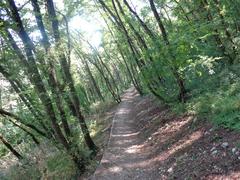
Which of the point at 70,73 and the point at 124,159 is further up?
the point at 70,73

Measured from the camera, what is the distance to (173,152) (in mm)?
10352

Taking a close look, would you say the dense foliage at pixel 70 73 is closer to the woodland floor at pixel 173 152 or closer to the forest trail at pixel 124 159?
the woodland floor at pixel 173 152

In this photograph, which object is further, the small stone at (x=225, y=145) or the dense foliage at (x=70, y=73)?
the dense foliage at (x=70, y=73)

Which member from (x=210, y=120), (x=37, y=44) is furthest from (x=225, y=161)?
(x=37, y=44)

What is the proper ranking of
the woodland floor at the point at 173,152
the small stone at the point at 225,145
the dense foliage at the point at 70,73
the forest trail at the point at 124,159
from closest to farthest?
1. the woodland floor at the point at 173,152
2. the small stone at the point at 225,145
3. the forest trail at the point at 124,159
4. the dense foliage at the point at 70,73

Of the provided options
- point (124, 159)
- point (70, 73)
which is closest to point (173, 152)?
point (124, 159)

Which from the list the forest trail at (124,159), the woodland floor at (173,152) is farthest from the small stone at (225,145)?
the forest trail at (124,159)

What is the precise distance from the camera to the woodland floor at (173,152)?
730 cm

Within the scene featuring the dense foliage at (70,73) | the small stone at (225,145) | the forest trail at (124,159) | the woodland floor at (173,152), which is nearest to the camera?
the woodland floor at (173,152)

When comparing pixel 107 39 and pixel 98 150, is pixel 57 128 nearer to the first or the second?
pixel 98 150

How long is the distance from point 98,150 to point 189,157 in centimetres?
743

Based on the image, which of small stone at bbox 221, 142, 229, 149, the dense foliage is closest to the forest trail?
the dense foliage

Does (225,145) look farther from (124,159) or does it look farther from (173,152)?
(124,159)

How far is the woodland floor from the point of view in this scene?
24.0 ft
